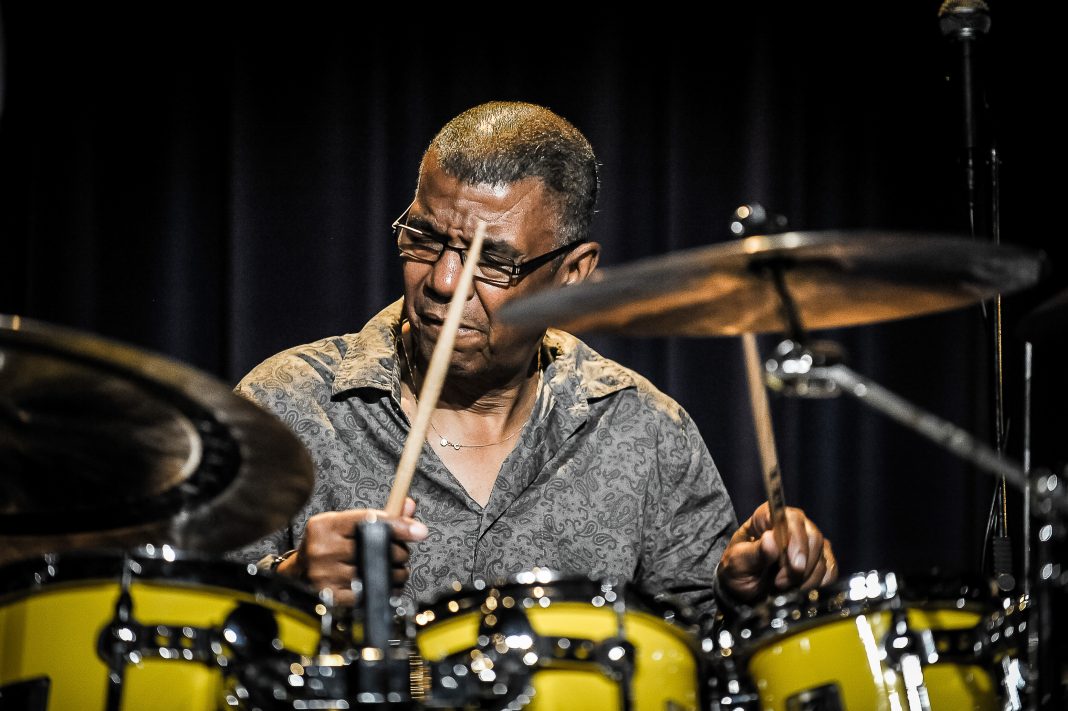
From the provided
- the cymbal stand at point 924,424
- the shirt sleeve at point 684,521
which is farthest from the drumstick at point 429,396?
the shirt sleeve at point 684,521

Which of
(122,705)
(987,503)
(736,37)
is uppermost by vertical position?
(736,37)

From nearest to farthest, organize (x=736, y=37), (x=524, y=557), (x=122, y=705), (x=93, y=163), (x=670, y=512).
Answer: (x=122, y=705)
(x=524, y=557)
(x=670, y=512)
(x=93, y=163)
(x=736, y=37)

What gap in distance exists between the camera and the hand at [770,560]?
180 centimetres

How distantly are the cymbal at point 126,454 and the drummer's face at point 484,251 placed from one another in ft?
2.25

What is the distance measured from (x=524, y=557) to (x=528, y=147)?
0.73 metres

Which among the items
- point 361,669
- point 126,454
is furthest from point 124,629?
point 361,669

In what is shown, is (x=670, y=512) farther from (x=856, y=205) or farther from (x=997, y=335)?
(x=856, y=205)

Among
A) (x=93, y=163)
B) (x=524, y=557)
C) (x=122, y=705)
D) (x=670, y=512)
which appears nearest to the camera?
(x=122, y=705)

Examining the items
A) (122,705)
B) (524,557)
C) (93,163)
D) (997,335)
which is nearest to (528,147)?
(524,557)

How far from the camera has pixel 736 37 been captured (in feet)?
9.44

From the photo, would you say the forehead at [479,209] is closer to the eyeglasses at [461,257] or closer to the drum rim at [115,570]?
the eyeglasses at [461,257]

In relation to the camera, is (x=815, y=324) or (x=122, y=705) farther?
(x=815, y=324)

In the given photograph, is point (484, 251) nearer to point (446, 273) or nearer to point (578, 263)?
point (446, 273)

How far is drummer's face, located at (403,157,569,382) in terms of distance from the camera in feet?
6.77
